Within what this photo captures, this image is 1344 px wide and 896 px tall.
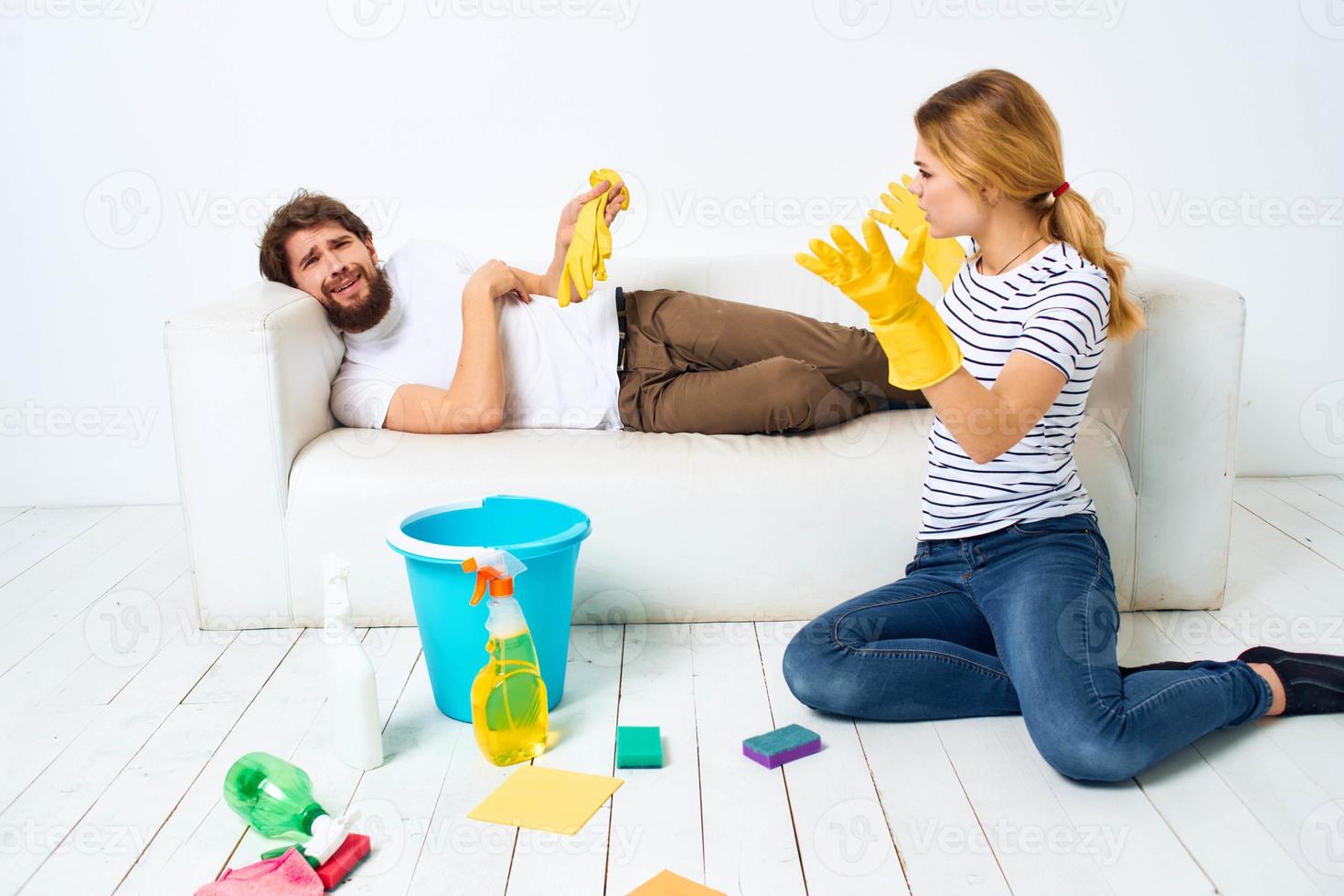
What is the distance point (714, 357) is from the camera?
223 cm

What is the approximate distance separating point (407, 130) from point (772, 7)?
90 centimetres

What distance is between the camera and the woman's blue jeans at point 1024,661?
1.42m

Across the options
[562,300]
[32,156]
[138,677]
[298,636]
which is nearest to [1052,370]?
[562,300]

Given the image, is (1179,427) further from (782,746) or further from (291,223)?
(291,223)

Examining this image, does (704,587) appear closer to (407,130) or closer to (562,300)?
(562,300)

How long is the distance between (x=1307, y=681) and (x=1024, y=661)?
1.39ft

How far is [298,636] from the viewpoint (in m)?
2.00

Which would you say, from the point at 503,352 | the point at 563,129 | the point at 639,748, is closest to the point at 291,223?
the point at 503,352

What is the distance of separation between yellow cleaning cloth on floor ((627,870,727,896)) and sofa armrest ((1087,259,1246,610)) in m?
1.12

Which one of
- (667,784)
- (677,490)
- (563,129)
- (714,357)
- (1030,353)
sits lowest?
(667,784)

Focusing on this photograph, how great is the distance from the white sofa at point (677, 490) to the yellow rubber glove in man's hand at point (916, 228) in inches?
12.1

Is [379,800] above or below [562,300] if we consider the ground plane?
below

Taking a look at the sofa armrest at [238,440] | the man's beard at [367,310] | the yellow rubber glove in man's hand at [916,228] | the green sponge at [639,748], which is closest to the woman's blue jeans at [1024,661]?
the green sponge at [639,748]

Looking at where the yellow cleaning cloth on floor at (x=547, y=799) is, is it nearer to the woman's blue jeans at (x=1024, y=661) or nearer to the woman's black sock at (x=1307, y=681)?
the woman's blue jeans at (x=1024, y=661)
